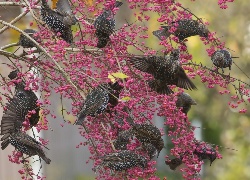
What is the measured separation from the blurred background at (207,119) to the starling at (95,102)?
105 inches

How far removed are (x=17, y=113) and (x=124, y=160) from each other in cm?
31

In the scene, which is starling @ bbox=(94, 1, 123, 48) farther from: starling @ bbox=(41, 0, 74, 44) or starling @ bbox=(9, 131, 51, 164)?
starling @ bbox=(9, 131, 51, 164)

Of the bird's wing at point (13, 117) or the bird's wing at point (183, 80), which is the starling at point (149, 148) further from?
the bird's wing at point (13, 117)

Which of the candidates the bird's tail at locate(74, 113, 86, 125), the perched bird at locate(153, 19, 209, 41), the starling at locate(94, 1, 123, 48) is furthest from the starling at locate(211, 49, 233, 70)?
the bird's tail at locate(74, 113, 86, 125)

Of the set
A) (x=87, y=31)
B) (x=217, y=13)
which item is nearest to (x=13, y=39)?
(x=87, y=31)

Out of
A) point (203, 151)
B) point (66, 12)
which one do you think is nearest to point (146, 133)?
point (203, 151)

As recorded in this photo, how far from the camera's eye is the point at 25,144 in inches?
62.0

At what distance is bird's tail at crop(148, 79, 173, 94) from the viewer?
62.1 inches

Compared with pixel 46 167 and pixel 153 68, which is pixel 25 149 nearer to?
pixel 153 68

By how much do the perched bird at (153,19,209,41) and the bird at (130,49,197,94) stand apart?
0.48ft

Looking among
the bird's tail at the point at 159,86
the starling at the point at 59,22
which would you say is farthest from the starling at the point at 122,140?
the starling at the point at 59,22

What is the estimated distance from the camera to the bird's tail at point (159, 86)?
158 cm

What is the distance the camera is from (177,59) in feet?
5.19

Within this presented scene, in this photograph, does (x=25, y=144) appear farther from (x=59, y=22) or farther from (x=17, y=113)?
(x=59, y=22)
